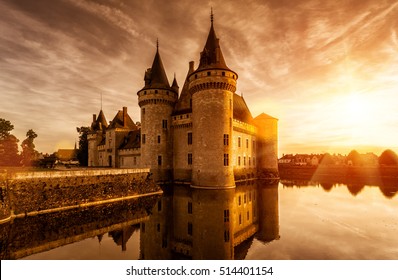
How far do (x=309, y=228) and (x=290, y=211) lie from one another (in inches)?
145

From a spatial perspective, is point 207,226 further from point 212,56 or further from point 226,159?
point 212,56

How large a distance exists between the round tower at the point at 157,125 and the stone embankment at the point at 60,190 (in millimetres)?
8065

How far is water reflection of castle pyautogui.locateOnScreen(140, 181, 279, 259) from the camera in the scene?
885 cm

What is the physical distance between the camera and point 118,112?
120 feet

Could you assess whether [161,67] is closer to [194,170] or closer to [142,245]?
[194,170]

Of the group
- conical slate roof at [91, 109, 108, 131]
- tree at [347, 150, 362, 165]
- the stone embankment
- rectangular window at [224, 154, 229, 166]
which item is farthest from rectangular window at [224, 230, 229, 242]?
tree at [347, 150, 362, 165]

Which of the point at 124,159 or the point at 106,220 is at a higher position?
the point at 124,159

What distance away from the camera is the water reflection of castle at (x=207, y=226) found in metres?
8.85

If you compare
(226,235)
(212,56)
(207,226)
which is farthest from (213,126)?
(226,235)

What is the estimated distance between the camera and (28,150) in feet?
87.9

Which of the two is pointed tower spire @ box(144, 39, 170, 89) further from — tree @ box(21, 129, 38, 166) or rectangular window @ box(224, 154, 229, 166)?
tree @ box(21, 129, 38, 166)

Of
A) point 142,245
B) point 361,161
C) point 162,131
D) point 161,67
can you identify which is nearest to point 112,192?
point 142,245

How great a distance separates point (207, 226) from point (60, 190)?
931 cm

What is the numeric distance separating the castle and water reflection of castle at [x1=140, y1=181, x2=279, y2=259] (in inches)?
220
